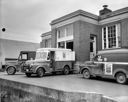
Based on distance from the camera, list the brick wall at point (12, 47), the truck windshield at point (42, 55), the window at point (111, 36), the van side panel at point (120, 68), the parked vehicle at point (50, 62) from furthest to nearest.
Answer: the brick wall at point (12, 47)
the window at point (111, 36)
the truck windshield at point (42, 55)
the parked vehicle at point (50, 62)
the van side panel at point (120, 68)

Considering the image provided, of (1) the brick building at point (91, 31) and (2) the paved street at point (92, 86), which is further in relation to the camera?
(1) the brick building at point (91, 31)

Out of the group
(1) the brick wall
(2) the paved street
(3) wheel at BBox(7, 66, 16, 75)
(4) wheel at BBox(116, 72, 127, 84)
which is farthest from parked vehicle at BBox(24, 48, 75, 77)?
(1) the brick wall

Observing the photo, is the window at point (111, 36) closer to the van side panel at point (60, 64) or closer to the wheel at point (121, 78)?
the van side panel at point (60, 64)

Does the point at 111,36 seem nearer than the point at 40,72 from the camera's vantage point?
No

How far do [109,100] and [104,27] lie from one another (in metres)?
12.8

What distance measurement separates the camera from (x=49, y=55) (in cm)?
1338

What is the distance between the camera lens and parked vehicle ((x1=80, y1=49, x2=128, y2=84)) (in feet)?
31.5

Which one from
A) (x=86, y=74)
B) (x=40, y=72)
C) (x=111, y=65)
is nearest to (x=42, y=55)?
(x=40, y=72)

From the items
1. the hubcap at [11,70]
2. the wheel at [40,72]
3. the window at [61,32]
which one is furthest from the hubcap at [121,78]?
the hubcap at [11,70]

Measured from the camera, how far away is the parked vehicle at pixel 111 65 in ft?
31.5

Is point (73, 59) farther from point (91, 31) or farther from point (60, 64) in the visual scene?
point (91, 31)

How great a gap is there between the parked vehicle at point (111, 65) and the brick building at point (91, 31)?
3.92 meters

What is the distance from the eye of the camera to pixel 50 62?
522 inches

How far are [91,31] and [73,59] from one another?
415cm
